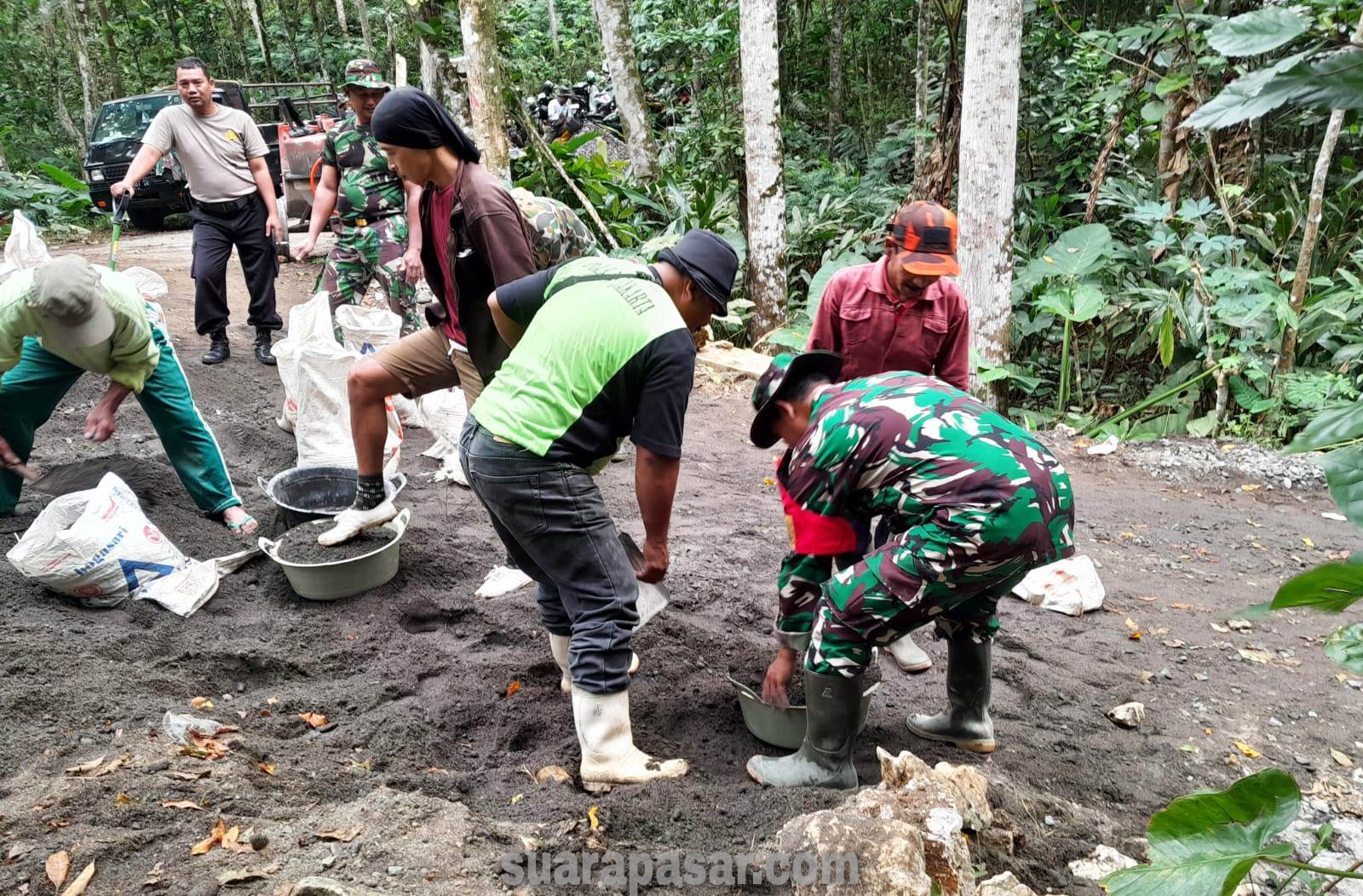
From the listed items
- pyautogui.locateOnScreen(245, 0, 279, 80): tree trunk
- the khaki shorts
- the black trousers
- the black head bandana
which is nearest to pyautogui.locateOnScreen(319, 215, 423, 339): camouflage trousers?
the black trousers

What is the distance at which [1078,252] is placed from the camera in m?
6.64

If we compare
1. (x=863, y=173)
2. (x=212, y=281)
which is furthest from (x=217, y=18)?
(x=212, y=281)

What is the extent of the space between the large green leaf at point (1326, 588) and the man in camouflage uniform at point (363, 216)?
502cm

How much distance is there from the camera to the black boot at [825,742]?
253 centimetres

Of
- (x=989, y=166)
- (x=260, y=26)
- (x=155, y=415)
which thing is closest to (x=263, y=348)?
(x=155, y=415)

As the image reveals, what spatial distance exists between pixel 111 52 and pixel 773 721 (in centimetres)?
2147

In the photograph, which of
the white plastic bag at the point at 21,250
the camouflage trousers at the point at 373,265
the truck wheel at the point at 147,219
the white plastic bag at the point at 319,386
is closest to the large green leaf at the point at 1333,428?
the white plastic bag at the point at 319,386

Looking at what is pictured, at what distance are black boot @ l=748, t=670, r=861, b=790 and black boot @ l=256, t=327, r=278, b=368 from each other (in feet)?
16.5

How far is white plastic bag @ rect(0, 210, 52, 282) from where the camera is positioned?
15.4 feet

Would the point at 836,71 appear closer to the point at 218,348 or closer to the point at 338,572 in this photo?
the point at 218,348

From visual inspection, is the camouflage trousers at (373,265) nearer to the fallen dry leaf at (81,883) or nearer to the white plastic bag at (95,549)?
the white plastic bag at (95,549)

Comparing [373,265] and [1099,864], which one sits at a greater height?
[373,265]

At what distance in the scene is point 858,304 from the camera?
11.0ft

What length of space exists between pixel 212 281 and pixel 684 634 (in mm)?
4356
